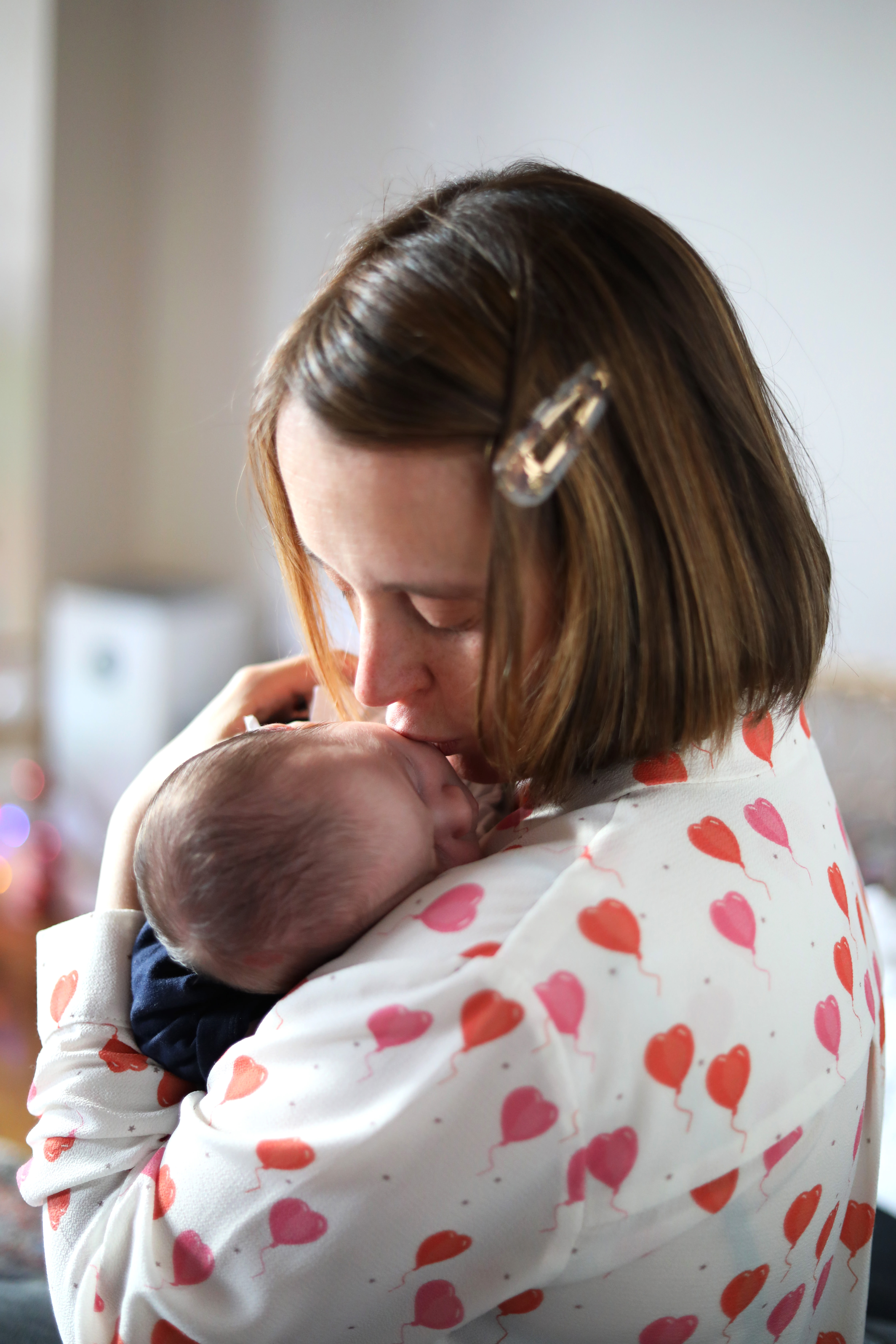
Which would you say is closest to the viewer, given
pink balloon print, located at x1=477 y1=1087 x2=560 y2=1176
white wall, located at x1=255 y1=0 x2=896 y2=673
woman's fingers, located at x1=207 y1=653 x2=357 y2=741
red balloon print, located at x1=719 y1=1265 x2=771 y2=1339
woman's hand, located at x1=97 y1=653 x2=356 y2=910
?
pink balloon print, located at x1=477 y1=1087 x2=560 y2=1176

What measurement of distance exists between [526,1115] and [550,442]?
0.40 metres

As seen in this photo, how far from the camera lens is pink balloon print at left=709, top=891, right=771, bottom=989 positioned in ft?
2.09

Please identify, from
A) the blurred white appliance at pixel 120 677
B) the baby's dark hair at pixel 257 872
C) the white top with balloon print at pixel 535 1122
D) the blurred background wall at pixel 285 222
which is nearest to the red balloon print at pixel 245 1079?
the white top with balloon print at pixel 535 1122

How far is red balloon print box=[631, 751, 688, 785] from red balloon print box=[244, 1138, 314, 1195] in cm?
32

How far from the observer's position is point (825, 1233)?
0.76 meters

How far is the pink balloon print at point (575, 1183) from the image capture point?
58 centimetres

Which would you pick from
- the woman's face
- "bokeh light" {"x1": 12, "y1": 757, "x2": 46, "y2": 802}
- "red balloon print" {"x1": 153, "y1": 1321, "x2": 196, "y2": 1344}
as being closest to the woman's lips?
the woman's face

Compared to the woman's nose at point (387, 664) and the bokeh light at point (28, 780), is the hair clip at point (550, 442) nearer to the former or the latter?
the woman's nose at point (387, 664)

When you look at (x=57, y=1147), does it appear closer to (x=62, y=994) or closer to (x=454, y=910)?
(x=62, y=994)

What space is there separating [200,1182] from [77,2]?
360cm

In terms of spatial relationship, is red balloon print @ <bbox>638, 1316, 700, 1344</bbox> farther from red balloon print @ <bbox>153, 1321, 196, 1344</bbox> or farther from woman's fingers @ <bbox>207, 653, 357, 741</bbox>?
woman's fingers @ <bbox>207, 653, 357, 741</bbox>

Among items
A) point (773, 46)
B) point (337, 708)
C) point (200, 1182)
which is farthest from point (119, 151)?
point (200, 1182)

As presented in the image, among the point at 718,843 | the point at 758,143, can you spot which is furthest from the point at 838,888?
the point at 758,143

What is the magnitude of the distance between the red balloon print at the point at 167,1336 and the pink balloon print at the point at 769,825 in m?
0.51
